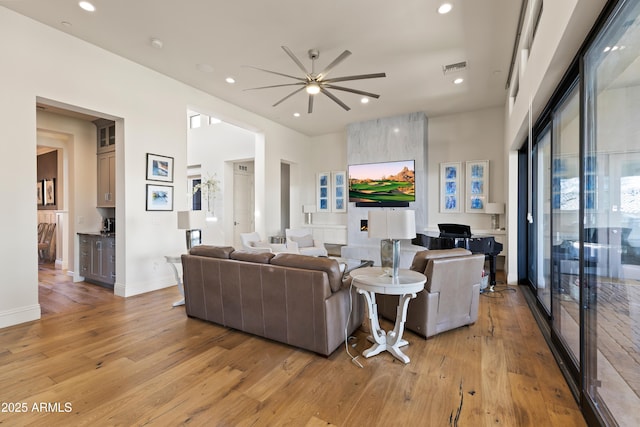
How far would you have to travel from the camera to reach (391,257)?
9.02 ft

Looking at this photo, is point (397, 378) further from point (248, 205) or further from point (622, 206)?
point (248, 205)

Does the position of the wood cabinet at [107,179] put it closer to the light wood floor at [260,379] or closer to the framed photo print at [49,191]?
the light wood floor at [260,379]

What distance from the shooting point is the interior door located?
8094mm

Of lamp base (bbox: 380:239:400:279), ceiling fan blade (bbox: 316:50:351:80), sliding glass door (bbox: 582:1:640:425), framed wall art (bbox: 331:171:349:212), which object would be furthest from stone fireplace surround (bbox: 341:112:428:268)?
sliding glass door (bbox: 582:1:640:425)

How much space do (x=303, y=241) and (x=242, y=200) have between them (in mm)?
2927

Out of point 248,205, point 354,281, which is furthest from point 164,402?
point 248,205

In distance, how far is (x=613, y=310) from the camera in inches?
63.9

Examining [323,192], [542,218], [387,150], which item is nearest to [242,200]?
[323,192]

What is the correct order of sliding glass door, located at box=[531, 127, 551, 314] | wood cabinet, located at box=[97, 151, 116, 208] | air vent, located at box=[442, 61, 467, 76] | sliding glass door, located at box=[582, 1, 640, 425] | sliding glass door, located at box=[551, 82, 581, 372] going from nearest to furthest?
sliding glass door, located at box=[582, 1, 640, 425] → sliding glass door, located at box=[551, 82, 581, 372] → sliding glass door, located at box=[531, 127, 551, 314] → air vent, located at box=[442, 61, 467, 76] → wood cabinet, located at box=[97, 151, 116, 208]

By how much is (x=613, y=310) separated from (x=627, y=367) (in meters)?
0.29

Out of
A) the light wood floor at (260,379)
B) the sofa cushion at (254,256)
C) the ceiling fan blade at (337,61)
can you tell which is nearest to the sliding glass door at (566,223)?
the light wood floor at (260,379)

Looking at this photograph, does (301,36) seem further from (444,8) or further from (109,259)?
(109,259)

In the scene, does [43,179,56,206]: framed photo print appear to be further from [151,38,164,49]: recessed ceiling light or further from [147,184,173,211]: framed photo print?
[151,38,164,49]: recessed ceiling light

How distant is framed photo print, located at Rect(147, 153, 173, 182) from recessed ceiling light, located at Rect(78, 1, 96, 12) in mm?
1863
